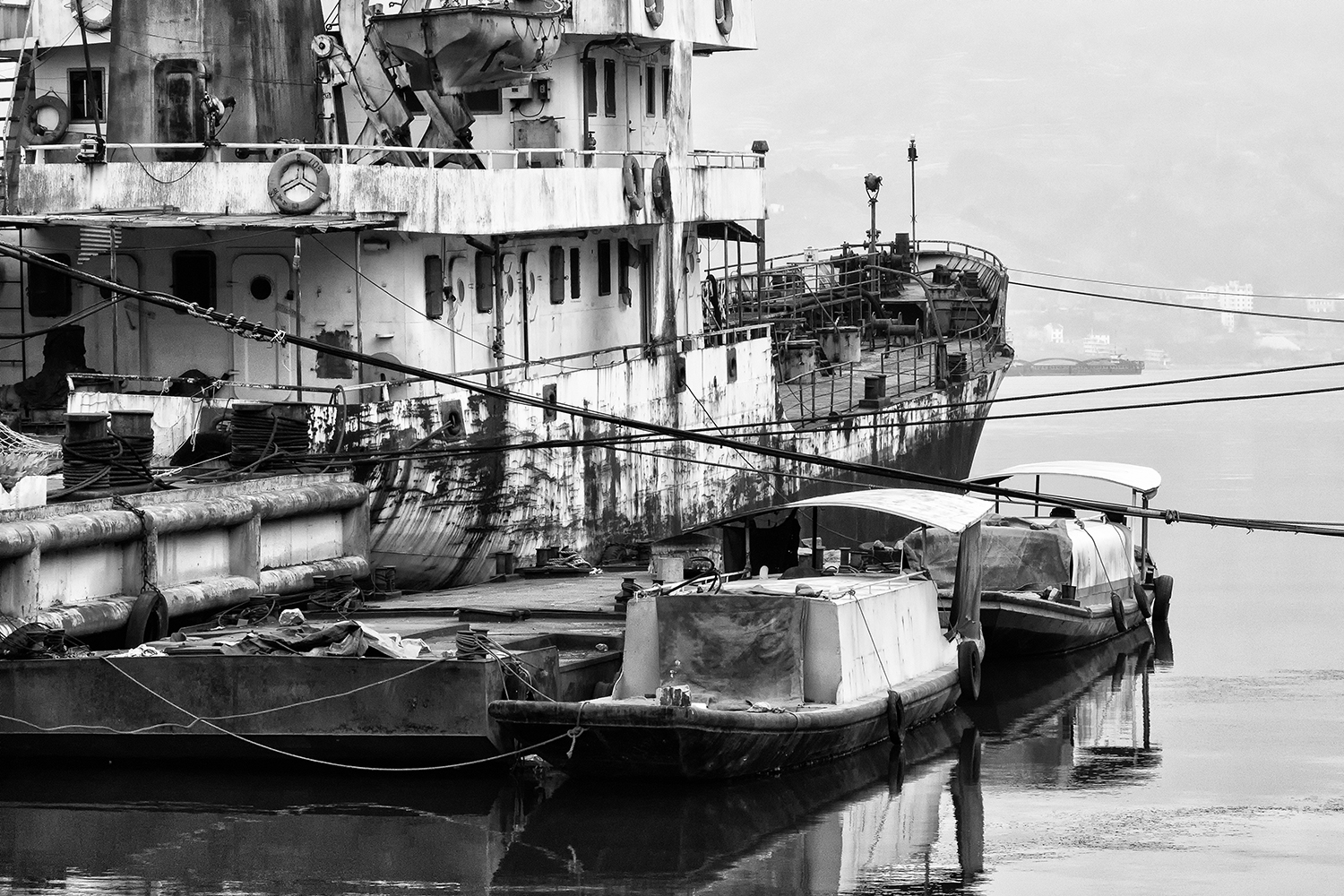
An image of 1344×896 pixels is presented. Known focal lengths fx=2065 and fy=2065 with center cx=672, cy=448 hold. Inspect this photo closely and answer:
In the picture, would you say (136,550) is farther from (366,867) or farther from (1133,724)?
(1133,724)

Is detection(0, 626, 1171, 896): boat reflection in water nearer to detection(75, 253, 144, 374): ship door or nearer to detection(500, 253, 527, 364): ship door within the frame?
detection(75, 253, 144, 374): ship door

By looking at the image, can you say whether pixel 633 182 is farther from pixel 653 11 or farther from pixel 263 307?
pixel 263 307

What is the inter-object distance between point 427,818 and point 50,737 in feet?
11.9

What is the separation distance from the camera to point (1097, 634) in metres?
26.8

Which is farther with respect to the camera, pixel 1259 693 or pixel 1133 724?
pixel 1259 693

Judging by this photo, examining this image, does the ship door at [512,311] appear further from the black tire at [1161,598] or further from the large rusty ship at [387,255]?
the black tire at [1161,598]

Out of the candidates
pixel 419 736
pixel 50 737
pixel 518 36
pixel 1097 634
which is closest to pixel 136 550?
pixel 50 737

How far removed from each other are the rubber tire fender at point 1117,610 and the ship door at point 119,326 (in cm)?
1301

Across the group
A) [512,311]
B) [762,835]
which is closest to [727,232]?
[512,311]

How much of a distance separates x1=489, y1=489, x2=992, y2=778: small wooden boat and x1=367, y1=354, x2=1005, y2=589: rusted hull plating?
473 cm

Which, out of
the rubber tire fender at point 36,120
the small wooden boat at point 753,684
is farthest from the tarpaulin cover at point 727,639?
the rubber tire fender at point 36,120

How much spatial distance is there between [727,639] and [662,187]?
13.5 m

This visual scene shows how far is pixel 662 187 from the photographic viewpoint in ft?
102

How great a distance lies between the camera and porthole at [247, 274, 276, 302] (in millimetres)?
26016
